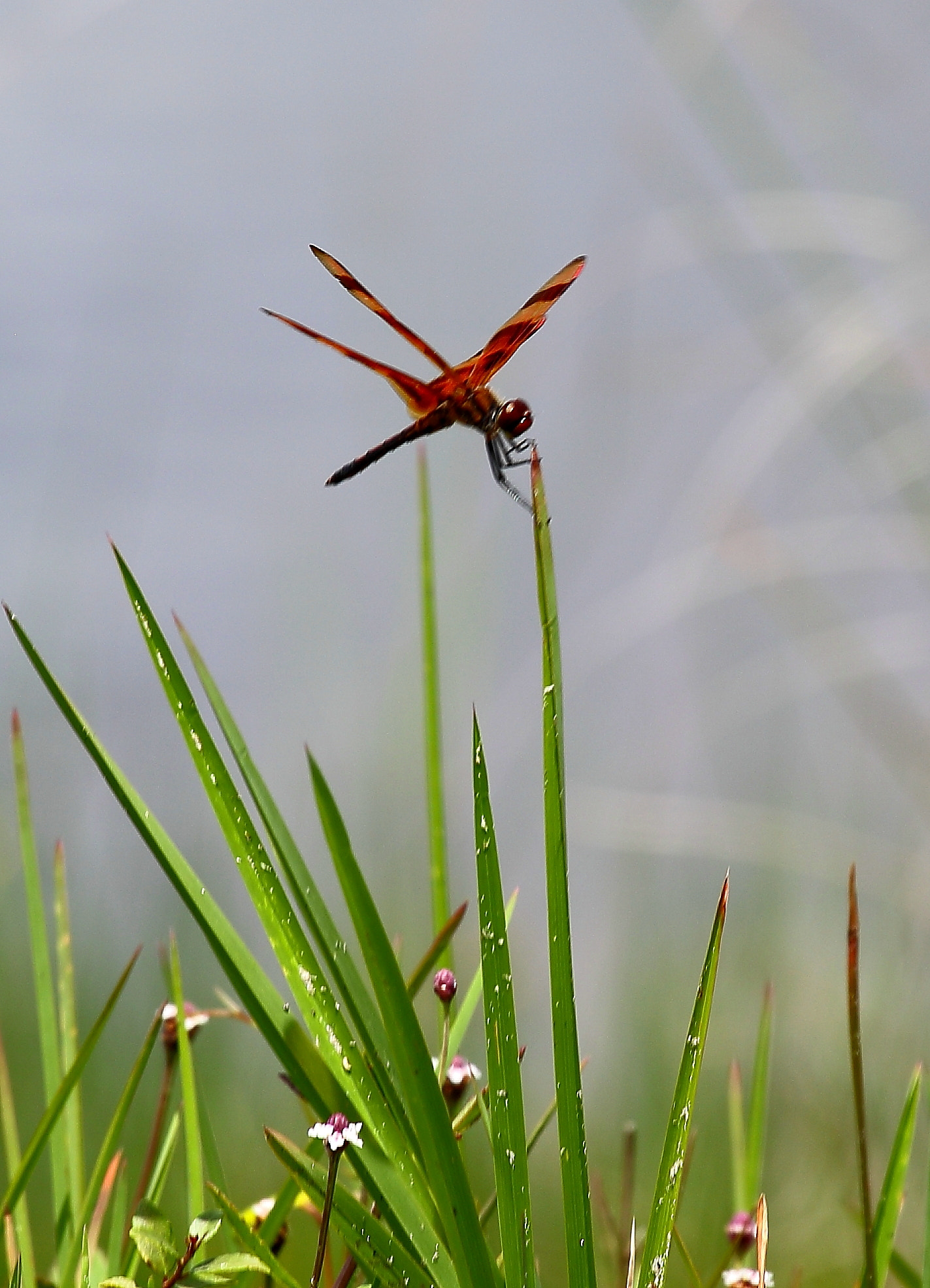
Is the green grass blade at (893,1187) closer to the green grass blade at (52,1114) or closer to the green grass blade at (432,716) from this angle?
the green grass blade at (432,716)

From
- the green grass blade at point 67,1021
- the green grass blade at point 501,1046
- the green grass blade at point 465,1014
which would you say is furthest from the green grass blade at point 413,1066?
the green grass blade at point 67,1021

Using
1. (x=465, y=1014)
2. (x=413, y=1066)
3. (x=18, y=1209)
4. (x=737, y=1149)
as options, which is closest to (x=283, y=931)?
(x=413, y=1066)

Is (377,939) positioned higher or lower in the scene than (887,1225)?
higher

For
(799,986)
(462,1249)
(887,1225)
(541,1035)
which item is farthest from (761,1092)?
(799,986)

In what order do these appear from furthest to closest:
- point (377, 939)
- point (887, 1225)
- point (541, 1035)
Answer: point (541, 1035), point (887, 1225), point (377, 939)

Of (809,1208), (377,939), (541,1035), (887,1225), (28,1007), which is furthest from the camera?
(541,1035)

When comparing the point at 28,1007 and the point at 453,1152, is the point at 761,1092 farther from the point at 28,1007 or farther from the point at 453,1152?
the point at 28,1007

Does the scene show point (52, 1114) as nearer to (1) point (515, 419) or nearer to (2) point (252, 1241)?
(2) point (252, 1241)

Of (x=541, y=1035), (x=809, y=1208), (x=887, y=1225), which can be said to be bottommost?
(x=809, y=1208)
